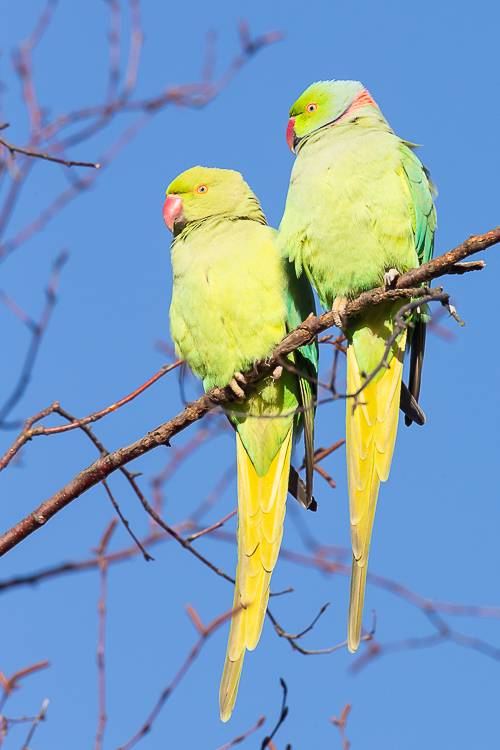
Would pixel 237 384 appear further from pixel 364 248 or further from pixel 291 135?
pixel 291 135

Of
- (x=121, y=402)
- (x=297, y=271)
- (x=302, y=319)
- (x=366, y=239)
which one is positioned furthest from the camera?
(x=302, y=319)

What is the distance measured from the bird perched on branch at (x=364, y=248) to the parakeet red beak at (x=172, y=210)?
2.95ft

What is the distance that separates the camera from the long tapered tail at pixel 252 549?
9.89 ft

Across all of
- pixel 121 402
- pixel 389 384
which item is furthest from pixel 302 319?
pixel 121 402

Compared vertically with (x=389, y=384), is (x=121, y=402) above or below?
below

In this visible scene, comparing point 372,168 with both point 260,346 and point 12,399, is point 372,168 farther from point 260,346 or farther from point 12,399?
point 12,399

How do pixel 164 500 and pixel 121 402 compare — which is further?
pixel 164 500

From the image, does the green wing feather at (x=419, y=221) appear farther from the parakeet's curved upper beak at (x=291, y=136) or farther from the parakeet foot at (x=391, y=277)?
the parakeet's curved upper beak at (x=291, y=136)

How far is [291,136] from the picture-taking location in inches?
156

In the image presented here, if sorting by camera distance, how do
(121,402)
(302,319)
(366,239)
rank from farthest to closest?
(302,319)
(366,239)
(121,402)

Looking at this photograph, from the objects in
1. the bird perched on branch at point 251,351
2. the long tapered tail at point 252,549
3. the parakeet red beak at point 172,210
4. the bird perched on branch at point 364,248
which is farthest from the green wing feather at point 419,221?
the parakeet red beak at point 172,210

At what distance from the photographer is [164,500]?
3264 mm

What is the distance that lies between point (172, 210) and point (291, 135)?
0.82 metres

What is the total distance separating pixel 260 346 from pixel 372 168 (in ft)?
3.23
